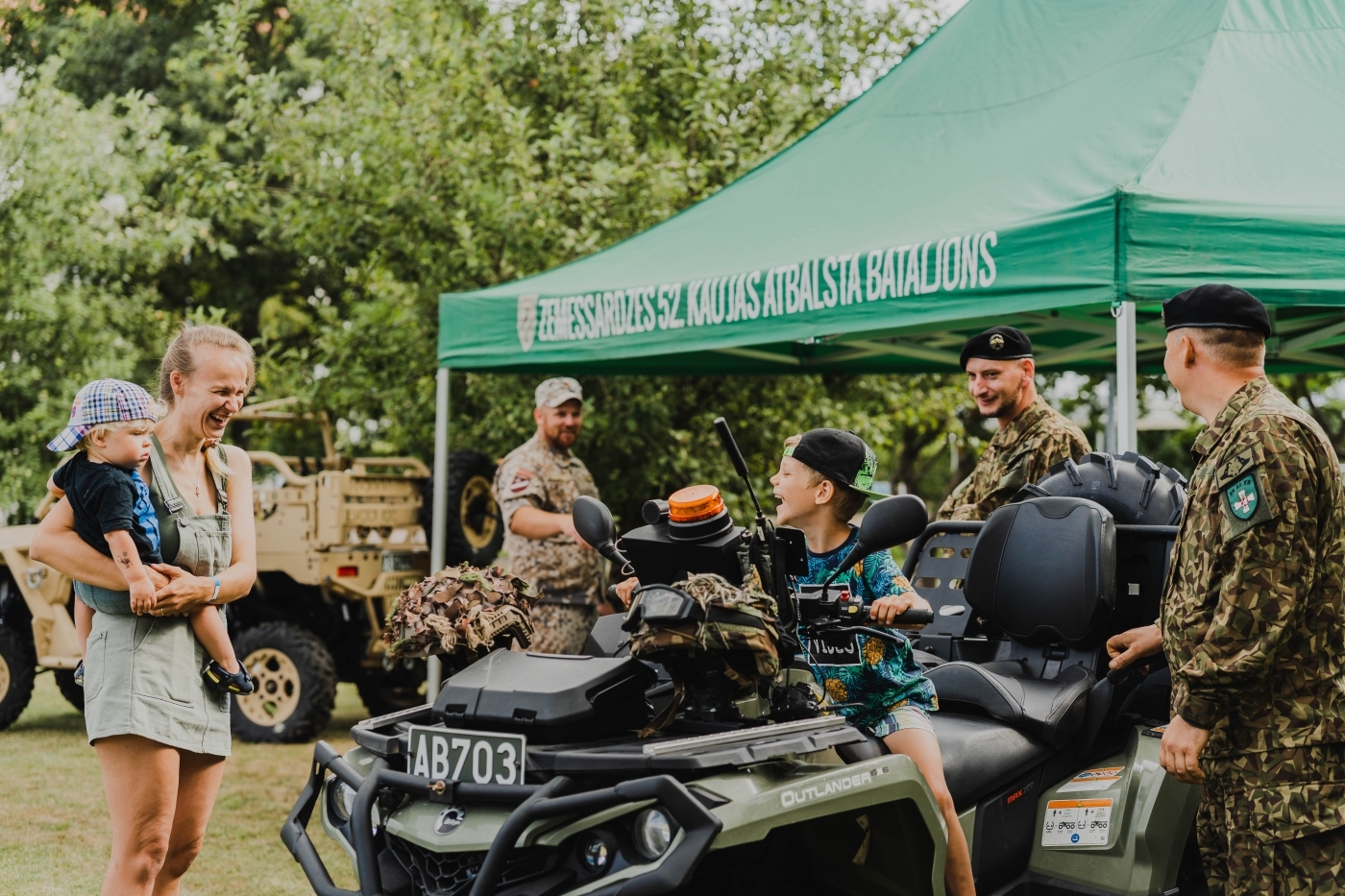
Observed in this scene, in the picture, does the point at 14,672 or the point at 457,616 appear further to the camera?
the point at 14,672

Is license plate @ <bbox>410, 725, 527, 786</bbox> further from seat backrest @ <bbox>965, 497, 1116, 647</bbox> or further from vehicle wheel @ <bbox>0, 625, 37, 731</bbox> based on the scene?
vehicle wheel @ <bbox>0, 625, 37, 731</bbox>

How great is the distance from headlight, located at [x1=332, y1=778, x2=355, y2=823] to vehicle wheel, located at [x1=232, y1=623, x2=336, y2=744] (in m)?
5.42

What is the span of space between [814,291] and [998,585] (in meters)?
2.49

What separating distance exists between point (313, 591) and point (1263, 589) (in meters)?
7.46

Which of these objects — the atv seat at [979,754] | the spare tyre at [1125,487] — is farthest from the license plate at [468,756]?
the spare tyre at [1125,487]

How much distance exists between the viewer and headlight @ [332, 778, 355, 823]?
322cm

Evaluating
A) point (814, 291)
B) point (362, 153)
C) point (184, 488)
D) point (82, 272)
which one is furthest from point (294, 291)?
point (184, 488)

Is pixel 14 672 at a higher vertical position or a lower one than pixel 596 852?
lower

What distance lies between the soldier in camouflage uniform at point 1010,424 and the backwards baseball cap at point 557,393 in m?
2.39

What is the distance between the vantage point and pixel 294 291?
2072 centimetres

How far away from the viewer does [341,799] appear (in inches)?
131

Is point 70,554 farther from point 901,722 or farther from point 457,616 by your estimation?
Answer: point 901,722

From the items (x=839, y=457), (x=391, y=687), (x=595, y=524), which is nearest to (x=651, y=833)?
(x=595, y=524)

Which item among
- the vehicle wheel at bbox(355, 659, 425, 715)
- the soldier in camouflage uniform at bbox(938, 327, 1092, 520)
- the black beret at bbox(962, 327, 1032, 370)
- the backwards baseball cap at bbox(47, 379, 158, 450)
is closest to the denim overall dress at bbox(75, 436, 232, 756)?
the backwards baseball cap at bbox(47, 379, 158, 450)
